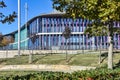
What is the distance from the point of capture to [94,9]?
20.5 m

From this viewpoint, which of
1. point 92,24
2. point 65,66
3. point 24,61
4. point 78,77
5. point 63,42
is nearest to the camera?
point 78,77

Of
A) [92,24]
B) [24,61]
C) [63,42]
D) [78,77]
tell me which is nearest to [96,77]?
[78,77]

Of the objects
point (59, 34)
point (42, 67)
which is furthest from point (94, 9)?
point (59, 34)

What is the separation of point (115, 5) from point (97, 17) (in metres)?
1.55

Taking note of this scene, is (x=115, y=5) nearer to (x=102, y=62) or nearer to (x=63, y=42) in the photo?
(x=102, y=62)

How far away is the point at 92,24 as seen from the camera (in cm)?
2352

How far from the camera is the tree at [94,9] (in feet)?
65.2

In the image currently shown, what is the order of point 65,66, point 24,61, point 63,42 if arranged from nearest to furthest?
1. point 65,66
2. point 24,61
3. point 63,42

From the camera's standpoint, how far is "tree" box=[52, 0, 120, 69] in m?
19.9

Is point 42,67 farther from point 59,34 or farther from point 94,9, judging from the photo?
point 59,34

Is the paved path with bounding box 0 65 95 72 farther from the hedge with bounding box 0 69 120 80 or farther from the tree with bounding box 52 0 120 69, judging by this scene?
the hedge with bounding box 0 69 120 80

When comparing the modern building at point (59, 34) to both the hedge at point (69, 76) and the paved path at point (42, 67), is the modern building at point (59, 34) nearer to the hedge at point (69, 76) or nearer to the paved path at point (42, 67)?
the paved path at point (42, 67)

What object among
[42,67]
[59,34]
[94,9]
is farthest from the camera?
[59,34]

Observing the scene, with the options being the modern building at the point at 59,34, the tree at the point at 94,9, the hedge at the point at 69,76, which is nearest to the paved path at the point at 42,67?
the tree at the point at 94,9
